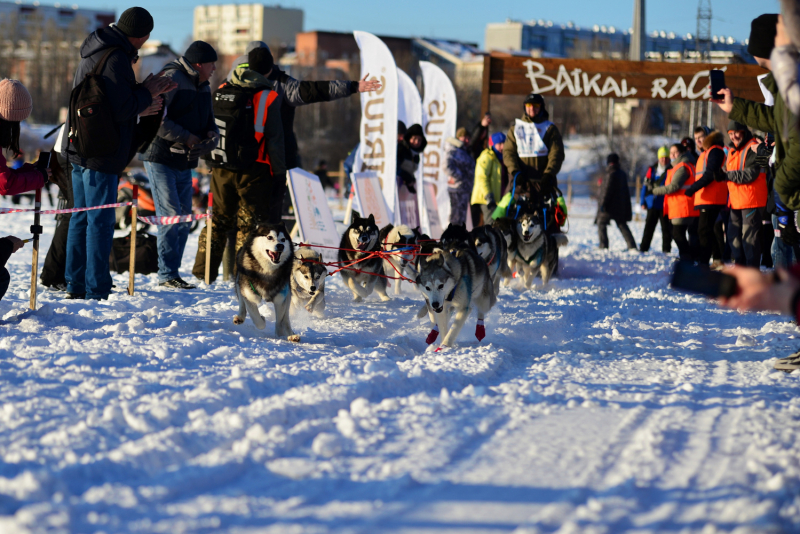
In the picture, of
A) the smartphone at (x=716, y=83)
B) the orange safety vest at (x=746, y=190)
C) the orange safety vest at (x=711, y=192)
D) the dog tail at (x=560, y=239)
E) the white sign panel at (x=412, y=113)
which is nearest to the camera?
the smartphone at (x=716, y=83)

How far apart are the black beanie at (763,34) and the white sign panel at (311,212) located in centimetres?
357

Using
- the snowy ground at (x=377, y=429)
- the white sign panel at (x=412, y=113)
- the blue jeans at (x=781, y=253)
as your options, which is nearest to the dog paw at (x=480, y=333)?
the snowy ground at (x=377, y=429)

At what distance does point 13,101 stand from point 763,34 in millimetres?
3606

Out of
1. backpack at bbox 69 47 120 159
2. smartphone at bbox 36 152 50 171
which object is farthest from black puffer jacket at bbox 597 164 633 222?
smartphone at bbox 36 152 50 171

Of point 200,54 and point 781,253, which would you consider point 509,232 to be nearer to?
point 781,253

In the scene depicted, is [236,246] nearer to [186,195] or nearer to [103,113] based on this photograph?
[186,195]

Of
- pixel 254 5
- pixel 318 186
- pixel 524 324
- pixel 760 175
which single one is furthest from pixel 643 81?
pixel 254 5

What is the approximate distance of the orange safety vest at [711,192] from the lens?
741 centimetres

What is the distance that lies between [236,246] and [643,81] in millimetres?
6474

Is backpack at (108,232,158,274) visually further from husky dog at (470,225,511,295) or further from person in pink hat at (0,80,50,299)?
husky dog at (470,225,511,295)

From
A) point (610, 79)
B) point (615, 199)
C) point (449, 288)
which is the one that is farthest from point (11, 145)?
point (615, 199)

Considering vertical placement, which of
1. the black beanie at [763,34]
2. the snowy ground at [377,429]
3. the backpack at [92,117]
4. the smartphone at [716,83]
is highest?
the black beanie at [763,34]

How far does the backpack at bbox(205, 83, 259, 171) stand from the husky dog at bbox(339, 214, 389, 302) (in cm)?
98

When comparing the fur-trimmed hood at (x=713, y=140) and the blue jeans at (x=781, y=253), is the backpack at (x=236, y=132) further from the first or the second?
the fur-trimmed hood at (x=713, y=140)
